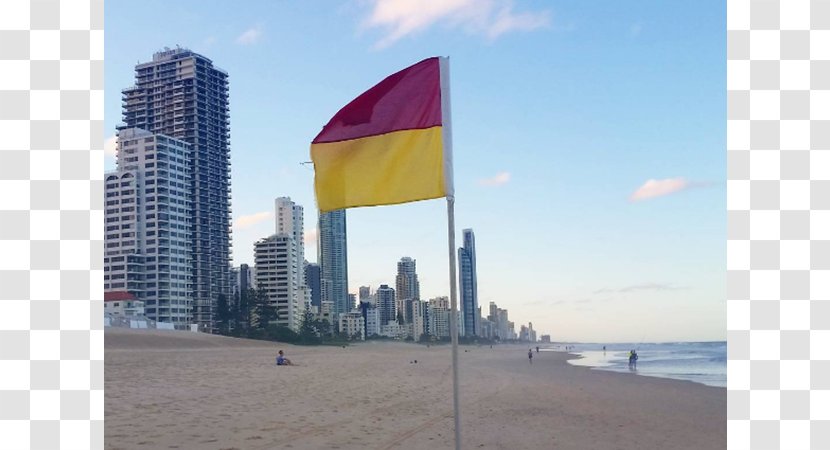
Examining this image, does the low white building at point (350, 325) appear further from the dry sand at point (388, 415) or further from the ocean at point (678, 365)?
the dry sand at point (388, 415)

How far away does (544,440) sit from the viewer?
12867mm

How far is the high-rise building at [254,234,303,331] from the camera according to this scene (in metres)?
169

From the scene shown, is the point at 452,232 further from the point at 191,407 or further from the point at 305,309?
the point at 305,309

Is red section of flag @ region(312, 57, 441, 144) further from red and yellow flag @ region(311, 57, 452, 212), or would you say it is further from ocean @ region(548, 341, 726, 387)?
ocean @ region(548, 341, 726, 387)

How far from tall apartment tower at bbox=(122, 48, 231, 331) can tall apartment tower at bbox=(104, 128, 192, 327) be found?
7125 millimetres

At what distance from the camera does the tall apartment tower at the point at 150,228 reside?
452ft

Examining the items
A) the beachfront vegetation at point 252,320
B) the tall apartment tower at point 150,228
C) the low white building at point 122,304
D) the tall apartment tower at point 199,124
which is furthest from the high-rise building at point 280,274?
the low white building at point 122,304

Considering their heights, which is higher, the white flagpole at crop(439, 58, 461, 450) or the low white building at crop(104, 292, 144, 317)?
the white flagpole at crop(439, 58, 461, 450)

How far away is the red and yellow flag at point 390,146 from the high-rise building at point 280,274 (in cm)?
16223

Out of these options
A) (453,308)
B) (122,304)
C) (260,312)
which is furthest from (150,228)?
(453,308)

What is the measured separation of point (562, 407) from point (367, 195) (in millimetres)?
12565

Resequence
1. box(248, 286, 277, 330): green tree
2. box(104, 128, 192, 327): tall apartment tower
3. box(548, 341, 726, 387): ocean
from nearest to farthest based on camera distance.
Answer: box(548, 341, 726, 387): ocean, box(248, 286, 277, 330): green tree, box(104, 128, 192, 327): tall apartment tower

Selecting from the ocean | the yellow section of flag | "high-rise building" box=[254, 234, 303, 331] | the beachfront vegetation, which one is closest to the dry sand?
the yellow section of flag

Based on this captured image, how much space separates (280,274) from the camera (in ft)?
557
